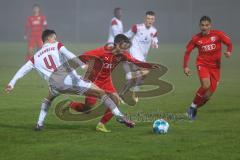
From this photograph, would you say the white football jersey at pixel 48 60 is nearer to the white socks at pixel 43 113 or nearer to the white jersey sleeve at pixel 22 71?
the white jersey sleeve at pixel 22 71

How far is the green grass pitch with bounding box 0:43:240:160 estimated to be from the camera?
945 cm

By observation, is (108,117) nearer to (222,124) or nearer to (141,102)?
(222,124)

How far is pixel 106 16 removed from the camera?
47.4 metres

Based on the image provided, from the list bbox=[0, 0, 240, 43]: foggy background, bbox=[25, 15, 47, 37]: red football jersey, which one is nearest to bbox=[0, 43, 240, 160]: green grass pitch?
bbox=[25, 15, 47, 37]: red football jersey

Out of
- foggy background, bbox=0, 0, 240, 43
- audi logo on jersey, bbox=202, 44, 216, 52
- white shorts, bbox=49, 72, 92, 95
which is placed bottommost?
foggy background, bbox=0, 0, 240, 43

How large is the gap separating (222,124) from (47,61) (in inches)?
137

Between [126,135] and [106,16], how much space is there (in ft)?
121

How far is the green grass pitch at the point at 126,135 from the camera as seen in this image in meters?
9.45

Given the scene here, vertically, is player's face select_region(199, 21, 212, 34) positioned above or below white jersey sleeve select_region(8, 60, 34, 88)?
above

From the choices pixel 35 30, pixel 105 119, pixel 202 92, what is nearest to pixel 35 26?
pixel 35 30

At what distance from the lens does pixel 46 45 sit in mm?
11758

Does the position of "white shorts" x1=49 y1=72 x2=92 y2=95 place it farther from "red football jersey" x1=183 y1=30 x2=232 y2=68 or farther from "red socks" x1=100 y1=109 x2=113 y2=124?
"red football jersey" x1=183 y1=30 x2=232 y2=68

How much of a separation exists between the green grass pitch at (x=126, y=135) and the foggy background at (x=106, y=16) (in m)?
29.8

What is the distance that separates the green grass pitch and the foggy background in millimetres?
29763
